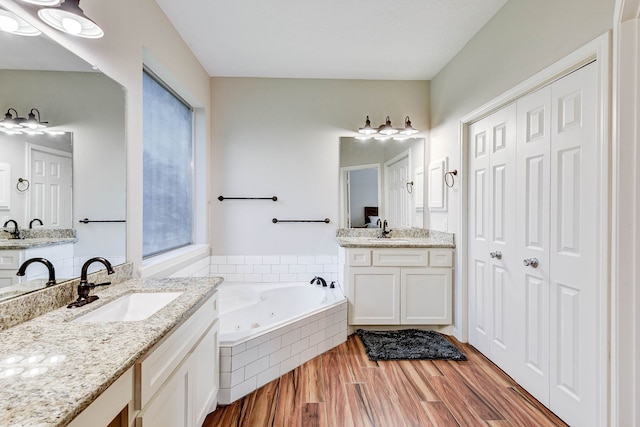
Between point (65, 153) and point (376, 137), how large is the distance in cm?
278

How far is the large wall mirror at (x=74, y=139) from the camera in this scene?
111 centimetres

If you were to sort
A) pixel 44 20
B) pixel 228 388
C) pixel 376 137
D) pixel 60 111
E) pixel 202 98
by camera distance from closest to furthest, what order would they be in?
pixel 44 20, pixel 60 111, pixel 228 388, pixel 202 98, pixel 376 137

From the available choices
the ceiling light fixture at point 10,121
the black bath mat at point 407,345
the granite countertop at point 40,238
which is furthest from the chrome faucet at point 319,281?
the ceiling light fixture at point 10,121

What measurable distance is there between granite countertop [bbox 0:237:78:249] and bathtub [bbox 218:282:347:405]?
1.04 m

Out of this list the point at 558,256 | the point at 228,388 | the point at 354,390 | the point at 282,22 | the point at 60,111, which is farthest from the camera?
the point at 282,22

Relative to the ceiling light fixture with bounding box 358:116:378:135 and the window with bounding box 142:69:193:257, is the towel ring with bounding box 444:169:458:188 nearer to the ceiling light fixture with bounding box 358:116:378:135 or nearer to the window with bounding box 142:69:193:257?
the ceiling light fixture with bounding box 358:116:378:135

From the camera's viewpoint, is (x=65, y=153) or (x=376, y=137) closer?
(x=65, y=153)

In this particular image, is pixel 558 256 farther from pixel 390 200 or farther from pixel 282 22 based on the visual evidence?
pixel 282 22

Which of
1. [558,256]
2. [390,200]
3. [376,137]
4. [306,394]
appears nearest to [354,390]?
[306,394]

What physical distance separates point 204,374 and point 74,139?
1346mm

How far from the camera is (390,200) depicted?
3363 millimetres

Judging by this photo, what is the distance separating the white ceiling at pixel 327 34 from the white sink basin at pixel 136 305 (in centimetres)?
203

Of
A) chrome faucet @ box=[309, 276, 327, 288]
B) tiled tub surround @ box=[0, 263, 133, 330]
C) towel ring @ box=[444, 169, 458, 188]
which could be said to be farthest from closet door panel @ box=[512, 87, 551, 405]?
tiled tub surround @ box=[0, 263, 133, 330]

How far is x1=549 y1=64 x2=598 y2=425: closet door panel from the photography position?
1.49 meters
